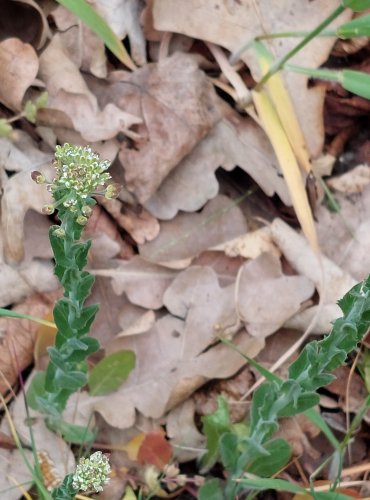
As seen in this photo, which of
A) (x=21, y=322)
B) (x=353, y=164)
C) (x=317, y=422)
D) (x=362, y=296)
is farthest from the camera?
(x=353, y=164)

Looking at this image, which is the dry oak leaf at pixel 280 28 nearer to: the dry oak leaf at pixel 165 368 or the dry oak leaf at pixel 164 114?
the dry oak leaf at pixel 164 114

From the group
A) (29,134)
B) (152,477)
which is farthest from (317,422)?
(29,134)

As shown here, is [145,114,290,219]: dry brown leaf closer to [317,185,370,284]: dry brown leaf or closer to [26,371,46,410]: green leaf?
[317,185,370,284]: dry brown leaf

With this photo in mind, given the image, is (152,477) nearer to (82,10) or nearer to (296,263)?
(296,263)

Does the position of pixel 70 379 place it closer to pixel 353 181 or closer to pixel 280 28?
pixel 353 181

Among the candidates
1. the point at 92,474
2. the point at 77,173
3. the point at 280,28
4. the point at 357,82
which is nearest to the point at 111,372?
the point at 92,474

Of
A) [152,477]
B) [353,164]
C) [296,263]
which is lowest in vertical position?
[152,477]

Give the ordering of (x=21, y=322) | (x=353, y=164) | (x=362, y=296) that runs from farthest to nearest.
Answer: (x=353, y=164)
(x=21, y=322)
(x=362, y=296)
